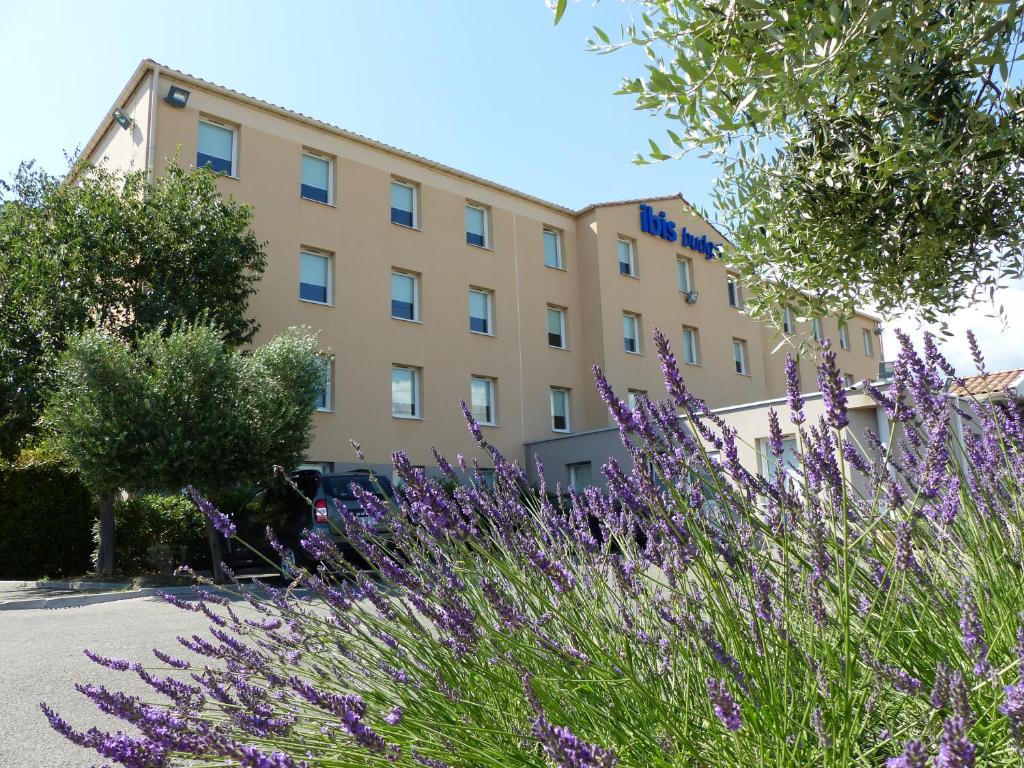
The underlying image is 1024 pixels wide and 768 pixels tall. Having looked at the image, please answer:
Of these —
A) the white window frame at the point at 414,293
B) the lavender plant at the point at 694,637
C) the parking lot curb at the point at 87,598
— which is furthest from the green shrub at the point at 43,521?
the lavender plant at the point at 694,637

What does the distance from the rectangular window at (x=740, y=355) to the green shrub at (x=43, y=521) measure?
24.2 meters

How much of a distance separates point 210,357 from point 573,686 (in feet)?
41.1

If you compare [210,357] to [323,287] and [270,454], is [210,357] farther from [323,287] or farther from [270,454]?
[323,287]

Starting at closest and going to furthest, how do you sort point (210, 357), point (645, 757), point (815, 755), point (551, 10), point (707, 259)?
point (815, 755), point (645, 757), point (551, 10), point (210, 357), point (707, 259)

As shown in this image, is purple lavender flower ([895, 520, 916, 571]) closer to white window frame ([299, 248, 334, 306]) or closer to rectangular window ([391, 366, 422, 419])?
white window frame ([299, 248, 334, 306])

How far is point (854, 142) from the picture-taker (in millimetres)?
5836

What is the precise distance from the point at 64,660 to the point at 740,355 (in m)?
29.5

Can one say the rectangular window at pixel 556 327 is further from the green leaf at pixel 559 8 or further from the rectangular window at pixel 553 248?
the green leaf at pixel 559 8

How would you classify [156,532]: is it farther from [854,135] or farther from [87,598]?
[854,135]

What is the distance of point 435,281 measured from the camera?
23.6m

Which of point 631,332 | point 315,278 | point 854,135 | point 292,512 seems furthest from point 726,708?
point 631,332

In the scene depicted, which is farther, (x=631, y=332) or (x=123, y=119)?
(x=631, y=332)

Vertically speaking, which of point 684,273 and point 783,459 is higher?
point 684,273

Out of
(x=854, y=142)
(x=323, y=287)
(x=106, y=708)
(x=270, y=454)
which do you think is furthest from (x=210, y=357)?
(x=106, y=708)
